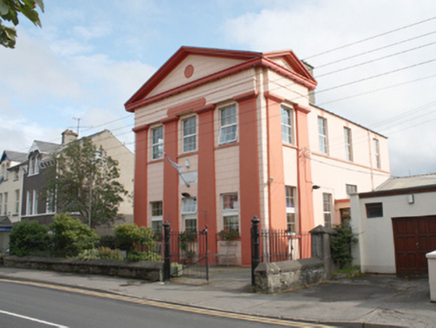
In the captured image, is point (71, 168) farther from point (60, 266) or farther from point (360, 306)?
point (360, 306)

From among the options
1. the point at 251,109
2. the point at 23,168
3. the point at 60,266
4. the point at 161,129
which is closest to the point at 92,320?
the point at 60,266

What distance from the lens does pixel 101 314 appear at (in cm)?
893

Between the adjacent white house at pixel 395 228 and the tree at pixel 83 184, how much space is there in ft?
49.1

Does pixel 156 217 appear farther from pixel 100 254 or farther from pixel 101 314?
pixel 101 314

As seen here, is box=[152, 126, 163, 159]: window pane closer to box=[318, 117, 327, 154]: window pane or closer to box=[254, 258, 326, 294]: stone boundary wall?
box=[318, 117, 327, 154]: window pane

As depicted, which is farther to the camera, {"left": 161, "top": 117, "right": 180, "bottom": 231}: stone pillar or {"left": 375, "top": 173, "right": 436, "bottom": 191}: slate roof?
{"left": 161, "top": 117, "right": 180, "bottom": 231}: stone pillar

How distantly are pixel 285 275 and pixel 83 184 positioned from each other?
Result: 16.5m

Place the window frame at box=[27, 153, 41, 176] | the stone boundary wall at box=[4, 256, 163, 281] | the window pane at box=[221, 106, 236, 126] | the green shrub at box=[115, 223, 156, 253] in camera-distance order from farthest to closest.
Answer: the window frame at box=[27, 153, 41, 176] → the window pane at box=[221, 106, 236, 126] → the green shrub at box=[115, 223, 156, 253] → the stone boundary wall at box=[4, 256, 163, 281]

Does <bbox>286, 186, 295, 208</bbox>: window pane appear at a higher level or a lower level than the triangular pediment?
lower

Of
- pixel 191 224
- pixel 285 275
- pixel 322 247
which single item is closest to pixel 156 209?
pixel 191 224

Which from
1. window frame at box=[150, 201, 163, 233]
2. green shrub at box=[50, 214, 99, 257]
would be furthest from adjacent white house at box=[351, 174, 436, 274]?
green shrub at box=[50, 214, 99, 257]

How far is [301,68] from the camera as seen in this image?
20.4 m

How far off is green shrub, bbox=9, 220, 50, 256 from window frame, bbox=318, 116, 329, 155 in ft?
48.4

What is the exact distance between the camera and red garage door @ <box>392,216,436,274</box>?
46.0ft
